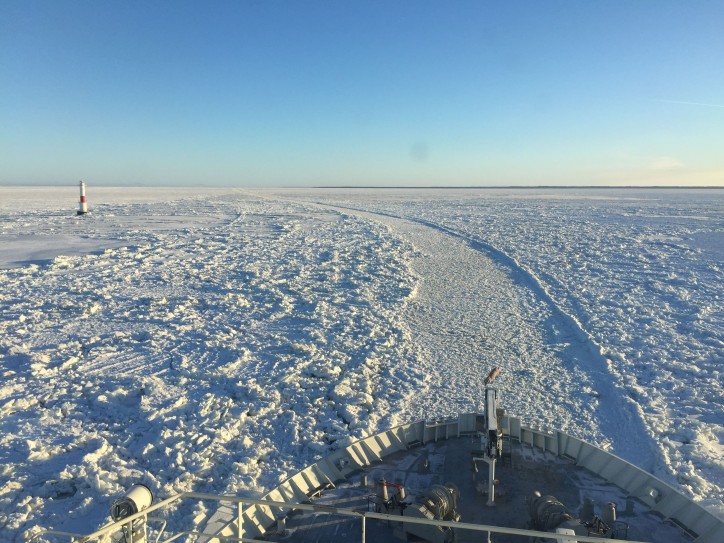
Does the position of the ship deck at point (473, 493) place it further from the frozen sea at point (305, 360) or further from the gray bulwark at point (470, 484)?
the frozen sea at point (305, 360)

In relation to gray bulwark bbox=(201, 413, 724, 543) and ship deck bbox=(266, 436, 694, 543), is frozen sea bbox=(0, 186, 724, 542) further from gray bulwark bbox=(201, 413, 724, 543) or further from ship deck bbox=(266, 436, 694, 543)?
ship deck bbox=(266, 436, 694, 543)

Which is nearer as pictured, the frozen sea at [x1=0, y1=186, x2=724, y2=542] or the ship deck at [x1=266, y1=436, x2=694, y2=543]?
the ship deck at [x1=266, y1=436, x2=694, y2=543]

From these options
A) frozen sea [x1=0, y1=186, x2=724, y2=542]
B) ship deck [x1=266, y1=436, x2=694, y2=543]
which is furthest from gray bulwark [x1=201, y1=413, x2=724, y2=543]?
frozen sea [x1=0, y1=186, x2=724, y2=542]

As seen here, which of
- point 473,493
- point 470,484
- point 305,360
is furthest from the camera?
point 305,360

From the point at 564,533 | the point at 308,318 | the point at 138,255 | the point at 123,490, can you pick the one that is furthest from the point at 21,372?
the point at 138,255

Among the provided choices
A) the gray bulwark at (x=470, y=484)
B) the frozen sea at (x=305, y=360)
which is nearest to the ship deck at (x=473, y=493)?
the gray bulwark at (x=470, y=484)

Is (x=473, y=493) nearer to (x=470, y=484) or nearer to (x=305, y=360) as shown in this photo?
(x=470, y=484)

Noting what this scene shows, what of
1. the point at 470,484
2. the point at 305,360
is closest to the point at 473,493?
the point at 470,484

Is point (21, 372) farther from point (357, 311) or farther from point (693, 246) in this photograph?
point (693, 246)

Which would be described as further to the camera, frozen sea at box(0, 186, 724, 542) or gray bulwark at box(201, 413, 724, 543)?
frozen sea at box(0, 186, 724, 542)
